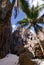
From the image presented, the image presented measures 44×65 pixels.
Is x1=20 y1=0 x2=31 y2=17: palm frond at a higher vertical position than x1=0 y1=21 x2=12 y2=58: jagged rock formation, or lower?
higher

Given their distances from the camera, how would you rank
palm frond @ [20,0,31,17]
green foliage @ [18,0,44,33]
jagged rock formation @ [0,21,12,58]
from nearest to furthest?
palm frond @ [20,0,31,17] → green foliage @ [18,0,44,33] → jagged rock formation @ [0,21,12,58]

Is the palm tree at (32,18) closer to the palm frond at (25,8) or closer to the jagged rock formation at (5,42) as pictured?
the palm frond at (25,8)

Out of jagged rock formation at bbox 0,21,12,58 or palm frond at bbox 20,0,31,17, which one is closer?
palm frond at bbox 20,0,31,17

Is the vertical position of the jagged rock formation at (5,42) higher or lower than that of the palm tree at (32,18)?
lower

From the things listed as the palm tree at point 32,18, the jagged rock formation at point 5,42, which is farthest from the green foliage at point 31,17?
the jagged rock formation at point 5,42

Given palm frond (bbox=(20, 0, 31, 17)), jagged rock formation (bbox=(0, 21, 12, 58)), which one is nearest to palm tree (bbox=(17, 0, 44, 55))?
palm frond (bbox=(20, 0, 31, 17))

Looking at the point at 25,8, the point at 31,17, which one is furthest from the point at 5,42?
the point at 25,8

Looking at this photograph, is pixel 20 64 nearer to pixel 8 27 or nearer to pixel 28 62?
pixel 28 62

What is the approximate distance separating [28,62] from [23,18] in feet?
42.6

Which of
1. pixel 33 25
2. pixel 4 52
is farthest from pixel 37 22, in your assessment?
pixel 4 52

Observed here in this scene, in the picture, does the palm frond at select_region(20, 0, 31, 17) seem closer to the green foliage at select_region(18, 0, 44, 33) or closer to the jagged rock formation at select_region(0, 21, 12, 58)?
the green foliage at select_region(18, 0, 44, 33)

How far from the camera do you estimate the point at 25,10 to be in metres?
24.6

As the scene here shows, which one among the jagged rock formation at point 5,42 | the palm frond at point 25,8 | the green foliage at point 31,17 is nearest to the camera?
the palm frond at point 25,8

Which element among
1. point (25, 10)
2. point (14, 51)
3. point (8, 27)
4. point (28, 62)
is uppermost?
point (25, 10)
